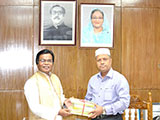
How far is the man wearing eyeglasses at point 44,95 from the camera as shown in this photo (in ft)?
7.24

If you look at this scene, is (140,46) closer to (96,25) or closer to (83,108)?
(96,25)

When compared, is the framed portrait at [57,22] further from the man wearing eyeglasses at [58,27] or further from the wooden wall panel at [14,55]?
the wooden wall panel at [14,55]

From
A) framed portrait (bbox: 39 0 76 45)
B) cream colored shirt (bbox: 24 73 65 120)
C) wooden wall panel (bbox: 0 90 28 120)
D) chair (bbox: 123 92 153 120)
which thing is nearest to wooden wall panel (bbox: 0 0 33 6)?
framed portrait (bbox: 39 0 76 45)

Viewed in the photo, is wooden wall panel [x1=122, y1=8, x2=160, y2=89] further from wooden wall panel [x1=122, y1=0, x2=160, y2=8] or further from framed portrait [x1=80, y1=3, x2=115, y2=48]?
framed portrait [x1=80, y1=3, x2=115, y2=48]

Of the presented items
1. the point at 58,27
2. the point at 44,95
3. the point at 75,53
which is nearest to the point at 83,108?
the point at 44,95

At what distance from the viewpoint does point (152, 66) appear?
353 centimetres

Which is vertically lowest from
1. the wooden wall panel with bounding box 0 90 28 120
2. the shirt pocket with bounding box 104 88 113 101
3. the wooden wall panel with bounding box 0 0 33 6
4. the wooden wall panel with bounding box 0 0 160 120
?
the wooden wall panel with bounding box 0 90 28 120

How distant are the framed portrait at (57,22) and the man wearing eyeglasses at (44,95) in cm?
112

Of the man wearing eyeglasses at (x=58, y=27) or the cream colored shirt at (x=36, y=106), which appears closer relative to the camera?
the cream colored shirt at (x=36, y=106)

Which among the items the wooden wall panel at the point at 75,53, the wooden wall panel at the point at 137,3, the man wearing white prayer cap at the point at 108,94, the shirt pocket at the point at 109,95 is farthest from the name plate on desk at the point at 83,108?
the wooden wall panel at the point at 137,3

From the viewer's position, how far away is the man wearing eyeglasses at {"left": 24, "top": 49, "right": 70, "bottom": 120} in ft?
7.24

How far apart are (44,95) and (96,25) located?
5.46 feet

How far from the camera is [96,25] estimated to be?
137 inches

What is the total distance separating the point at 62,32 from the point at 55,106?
4.86 feet
